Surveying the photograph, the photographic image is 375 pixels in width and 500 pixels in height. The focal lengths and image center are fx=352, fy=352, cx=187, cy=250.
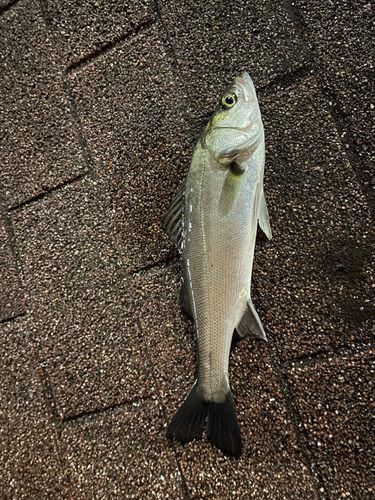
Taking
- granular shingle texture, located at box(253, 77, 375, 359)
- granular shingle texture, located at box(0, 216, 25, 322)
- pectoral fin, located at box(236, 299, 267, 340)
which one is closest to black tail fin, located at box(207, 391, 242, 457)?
pectoral fin, located at box(236, 299, 267, 340)

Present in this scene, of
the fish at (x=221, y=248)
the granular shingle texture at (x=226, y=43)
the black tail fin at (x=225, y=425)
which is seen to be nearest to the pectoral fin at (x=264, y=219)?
the fish at (x=221, y=248)

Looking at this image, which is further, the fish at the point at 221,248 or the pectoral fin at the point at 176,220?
the pectoral fin at the point at 176,220

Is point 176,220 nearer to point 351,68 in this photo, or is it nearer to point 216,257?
point 216,257

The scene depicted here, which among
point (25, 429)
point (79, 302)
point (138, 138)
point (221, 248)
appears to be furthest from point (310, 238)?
point (25, 429)

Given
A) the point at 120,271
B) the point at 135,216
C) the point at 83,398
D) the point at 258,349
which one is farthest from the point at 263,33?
the point at 83,398

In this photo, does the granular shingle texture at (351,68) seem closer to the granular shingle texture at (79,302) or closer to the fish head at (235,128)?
the fish head at (235,128)
